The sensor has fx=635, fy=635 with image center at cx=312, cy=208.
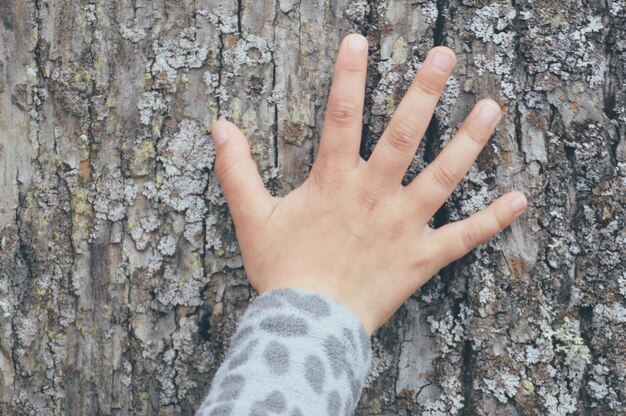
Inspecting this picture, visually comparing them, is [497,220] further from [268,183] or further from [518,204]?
[268,183]

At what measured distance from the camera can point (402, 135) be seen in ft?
4.29

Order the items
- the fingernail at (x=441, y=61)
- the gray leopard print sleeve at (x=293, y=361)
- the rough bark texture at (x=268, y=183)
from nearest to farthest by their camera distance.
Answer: the gray leopard print sleeve at (x=293, y=361)
the fingernail at (x=441, y=61)
the rough bark texture at (x=268, y=183)

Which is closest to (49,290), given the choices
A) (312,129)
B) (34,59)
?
(34,59)

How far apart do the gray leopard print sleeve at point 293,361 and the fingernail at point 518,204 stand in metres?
0.41

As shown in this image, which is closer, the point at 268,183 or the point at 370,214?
the point at 370,214

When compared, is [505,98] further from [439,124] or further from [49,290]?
[49,290]

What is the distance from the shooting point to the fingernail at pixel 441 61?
129 cm

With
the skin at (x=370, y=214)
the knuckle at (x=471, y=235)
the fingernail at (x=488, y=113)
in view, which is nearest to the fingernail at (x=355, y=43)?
the skin at (x=370, y=214)

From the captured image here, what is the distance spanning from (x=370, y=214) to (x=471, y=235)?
22 cm

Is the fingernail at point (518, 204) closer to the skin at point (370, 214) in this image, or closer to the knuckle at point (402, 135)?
the skin at point (370, 214)

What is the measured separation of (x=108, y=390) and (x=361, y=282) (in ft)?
2.27

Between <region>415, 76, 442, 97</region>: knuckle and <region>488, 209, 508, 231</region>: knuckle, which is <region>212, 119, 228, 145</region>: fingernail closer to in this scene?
<region>415, 76, 442, 97</region>: knuckle

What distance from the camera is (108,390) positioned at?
1538 mm

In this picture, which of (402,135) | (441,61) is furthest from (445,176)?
(441,61)
